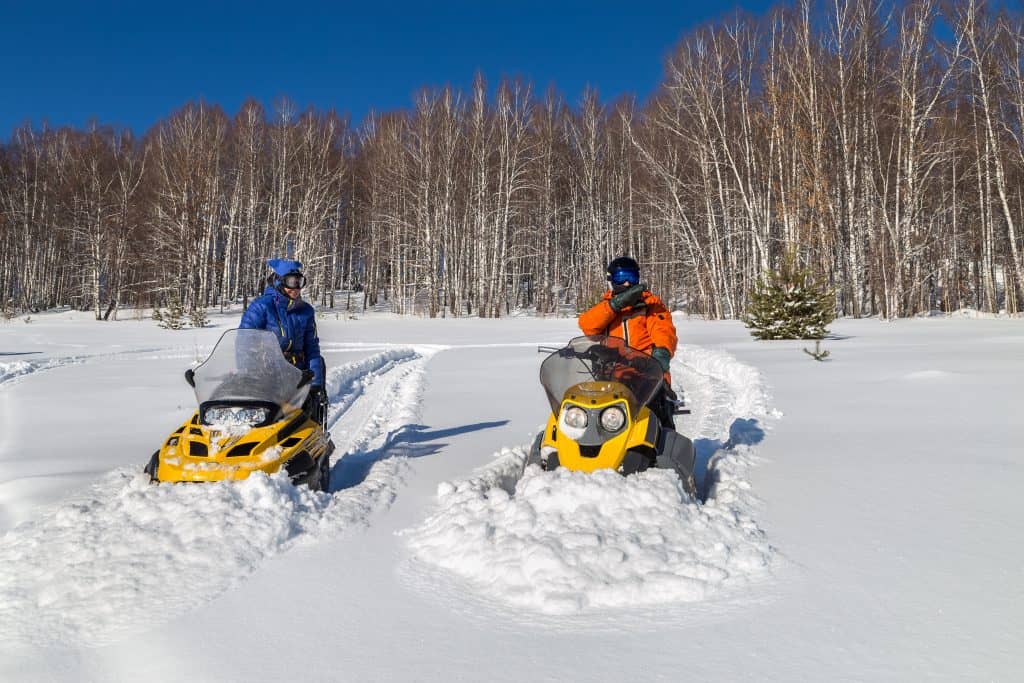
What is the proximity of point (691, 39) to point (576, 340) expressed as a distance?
23.3 metres

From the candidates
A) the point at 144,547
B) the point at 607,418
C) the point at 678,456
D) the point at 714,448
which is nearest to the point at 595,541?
the point at 607,418

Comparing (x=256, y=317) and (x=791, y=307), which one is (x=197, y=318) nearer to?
(x=791, y=307)

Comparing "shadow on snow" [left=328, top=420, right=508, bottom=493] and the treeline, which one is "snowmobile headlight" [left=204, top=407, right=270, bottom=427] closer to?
"shadow on snow" [left=328, top=420, right=508, bottom=493]

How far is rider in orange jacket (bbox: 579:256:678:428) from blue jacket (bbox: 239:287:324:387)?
2198 mm

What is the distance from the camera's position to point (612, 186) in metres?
36.1

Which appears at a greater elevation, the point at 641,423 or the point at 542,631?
the point at 641,423

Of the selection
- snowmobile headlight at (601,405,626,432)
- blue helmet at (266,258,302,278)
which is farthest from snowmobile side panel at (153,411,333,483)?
snowmobile headlight at (601,405,626,432)

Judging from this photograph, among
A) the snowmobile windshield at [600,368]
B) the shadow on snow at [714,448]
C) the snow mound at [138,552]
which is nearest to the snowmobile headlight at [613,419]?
the snowmobile windshield at [600,368]

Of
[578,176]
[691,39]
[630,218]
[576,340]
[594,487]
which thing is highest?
[691,39]

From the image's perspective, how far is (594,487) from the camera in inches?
138

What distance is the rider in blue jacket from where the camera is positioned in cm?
529

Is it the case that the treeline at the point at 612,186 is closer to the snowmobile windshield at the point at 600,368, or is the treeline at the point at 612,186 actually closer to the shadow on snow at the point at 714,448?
the shadow on snow at the point at 714,448

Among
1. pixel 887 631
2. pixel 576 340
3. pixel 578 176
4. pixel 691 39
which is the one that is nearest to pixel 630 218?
pixel 578 176

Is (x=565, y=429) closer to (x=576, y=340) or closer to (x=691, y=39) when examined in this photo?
(x=576, y=340)
